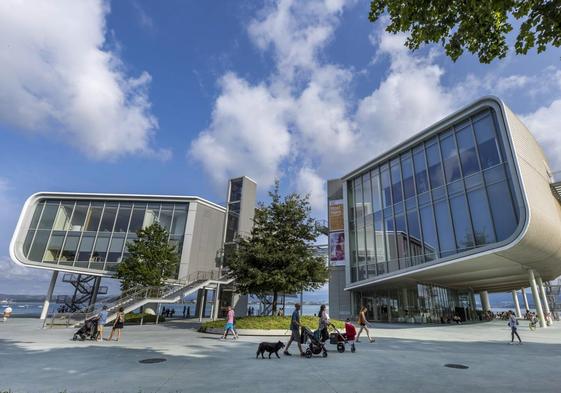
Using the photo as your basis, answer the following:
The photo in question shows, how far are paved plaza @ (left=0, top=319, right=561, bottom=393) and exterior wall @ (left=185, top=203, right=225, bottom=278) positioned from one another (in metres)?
22.8

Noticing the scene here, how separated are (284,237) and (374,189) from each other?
14.0 meters

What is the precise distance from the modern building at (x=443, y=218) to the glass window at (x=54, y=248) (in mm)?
29043

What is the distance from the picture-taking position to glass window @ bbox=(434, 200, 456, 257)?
2347cm

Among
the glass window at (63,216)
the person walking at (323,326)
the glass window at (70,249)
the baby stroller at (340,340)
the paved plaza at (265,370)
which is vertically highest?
the glass window at (63,216)

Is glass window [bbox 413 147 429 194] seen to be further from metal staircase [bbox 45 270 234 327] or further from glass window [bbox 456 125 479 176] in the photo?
metal staircase [bbox 45 270 234 327]

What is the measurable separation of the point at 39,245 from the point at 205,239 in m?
17.1

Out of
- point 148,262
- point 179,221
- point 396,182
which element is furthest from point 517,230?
point 179,221

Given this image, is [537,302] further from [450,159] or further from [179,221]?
[179,221]

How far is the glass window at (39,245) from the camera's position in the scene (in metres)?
33.6

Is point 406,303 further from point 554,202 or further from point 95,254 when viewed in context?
point 95,254

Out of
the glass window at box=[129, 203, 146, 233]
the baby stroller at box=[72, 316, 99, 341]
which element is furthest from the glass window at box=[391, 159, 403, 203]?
the glass window at box=[129, 203, 146, 233]

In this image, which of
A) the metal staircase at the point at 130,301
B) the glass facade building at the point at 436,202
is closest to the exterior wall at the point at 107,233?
the metal staircase at the point at 130,301

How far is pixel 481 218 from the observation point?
21984 mm

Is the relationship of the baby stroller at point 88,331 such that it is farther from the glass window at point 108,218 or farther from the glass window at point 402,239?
the glass window at point 402,239
